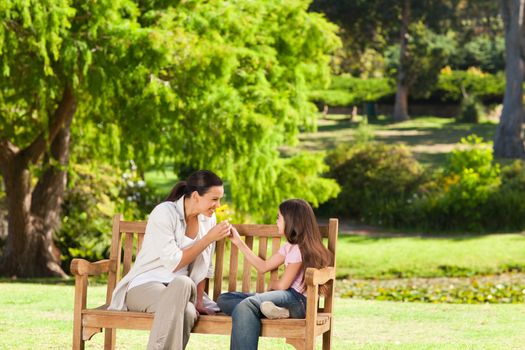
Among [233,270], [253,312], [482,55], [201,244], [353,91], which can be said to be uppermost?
[482,55]

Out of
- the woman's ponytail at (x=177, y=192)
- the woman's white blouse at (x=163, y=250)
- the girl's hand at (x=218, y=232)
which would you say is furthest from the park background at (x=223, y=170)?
the girl's hand at (x=218, y=232)

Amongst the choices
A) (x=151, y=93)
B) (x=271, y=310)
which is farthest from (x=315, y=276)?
(x=151, y=93)

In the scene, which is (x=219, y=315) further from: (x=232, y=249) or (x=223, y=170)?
(x=223, y=170)

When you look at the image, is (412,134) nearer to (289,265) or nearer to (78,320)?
(289,265)

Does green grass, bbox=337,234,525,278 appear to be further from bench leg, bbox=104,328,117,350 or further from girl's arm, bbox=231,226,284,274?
girl's arm, bbox=231,226,284,274

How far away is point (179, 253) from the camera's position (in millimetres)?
5961

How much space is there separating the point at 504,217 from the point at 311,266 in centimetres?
1492

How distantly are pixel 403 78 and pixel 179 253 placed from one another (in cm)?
3354

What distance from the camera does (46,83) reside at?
13.4m

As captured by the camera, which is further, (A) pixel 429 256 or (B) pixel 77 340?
(A) pixel 429 256

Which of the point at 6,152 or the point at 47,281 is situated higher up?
the point at 6,152

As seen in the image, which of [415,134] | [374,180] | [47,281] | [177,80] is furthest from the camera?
[415,134]

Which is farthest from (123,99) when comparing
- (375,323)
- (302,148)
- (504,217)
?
(302,148)

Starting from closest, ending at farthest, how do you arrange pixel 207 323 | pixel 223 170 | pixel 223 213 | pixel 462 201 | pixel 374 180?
pixel 207 323
pixel 223 170
pixel 223 213
pixel 462 201
pixel 374 180
